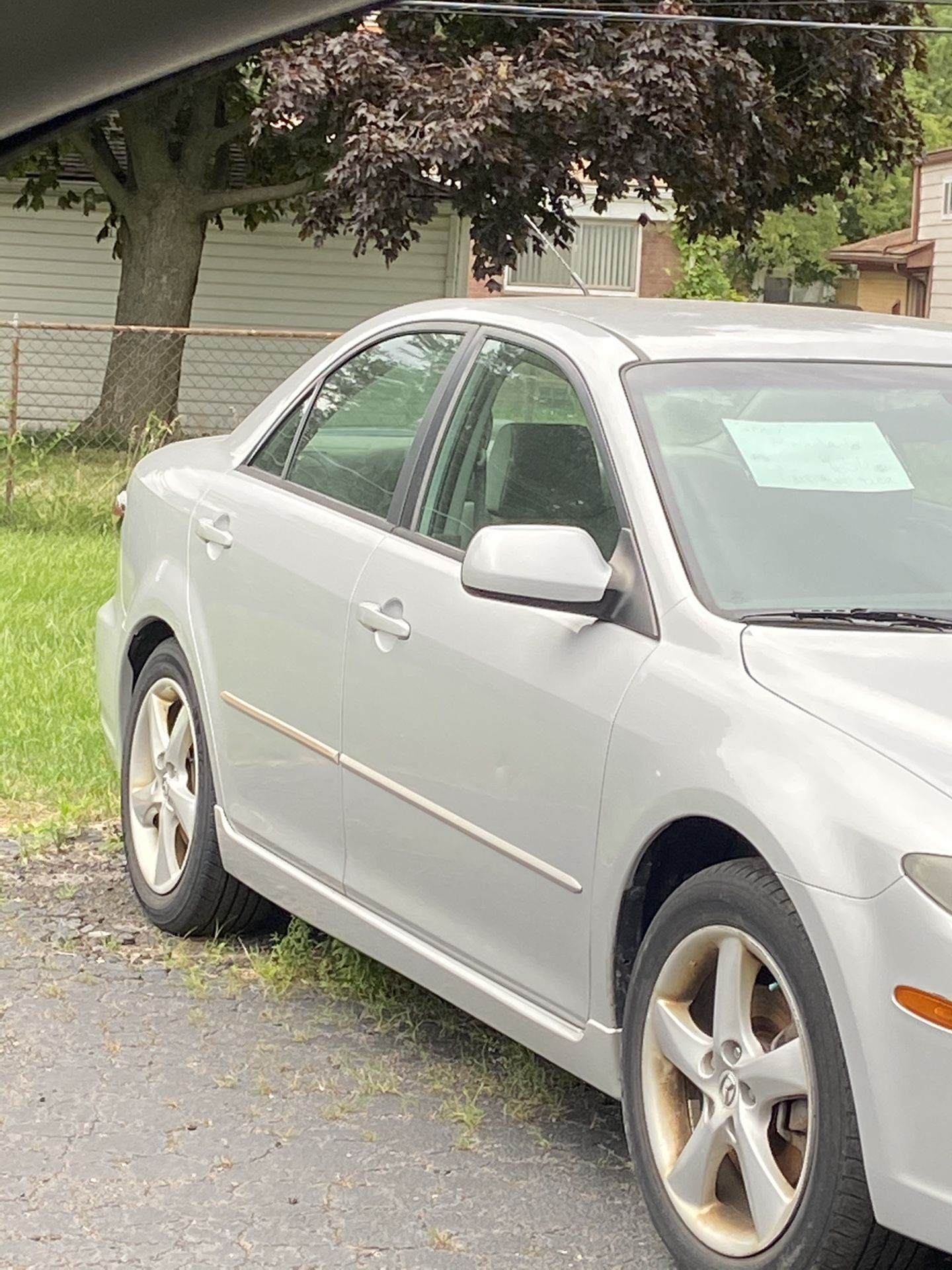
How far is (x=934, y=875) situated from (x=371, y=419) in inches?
91.7

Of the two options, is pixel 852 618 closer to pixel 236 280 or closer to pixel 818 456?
pixel 818 456

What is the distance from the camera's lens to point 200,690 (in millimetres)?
5066

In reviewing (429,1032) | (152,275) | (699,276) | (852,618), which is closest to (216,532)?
(429,1032)

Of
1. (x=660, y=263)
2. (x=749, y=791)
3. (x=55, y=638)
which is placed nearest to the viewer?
(x=749, y=791)

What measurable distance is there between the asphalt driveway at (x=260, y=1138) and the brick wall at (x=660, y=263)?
33064 mm

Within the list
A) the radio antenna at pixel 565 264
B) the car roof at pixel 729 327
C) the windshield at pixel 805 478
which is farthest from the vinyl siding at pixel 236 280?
the windshield at pixel 805 478

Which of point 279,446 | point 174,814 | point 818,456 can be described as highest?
point 818,456

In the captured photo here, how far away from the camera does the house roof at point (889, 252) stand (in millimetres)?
39188

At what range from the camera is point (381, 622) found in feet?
14.0

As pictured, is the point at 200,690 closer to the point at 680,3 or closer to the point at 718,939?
the point at 718,939

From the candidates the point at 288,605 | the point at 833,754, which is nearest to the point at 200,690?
the point at 288,605

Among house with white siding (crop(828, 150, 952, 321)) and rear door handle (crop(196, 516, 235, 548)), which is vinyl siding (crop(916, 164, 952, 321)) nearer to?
house with white siding (crop(828, 150, 952, 321))

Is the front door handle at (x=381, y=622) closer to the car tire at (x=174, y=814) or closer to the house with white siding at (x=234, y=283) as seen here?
the car tire at (x=174, y=814)

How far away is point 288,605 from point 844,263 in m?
44.1
